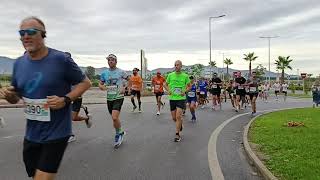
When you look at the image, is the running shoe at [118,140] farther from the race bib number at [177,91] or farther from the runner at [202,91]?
the runner at [202,91]

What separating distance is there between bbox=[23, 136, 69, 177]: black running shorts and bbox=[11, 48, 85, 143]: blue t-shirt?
48 millimetres

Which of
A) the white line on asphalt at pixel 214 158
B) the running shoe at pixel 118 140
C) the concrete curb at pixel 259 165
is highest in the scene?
the running shoe at pixel 118 140

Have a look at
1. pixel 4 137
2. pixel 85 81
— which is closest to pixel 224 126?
pixel 4 137

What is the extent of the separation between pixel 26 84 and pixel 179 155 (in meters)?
5.29

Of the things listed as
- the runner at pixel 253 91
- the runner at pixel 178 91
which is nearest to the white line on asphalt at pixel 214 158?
the runner at pixel 178 91

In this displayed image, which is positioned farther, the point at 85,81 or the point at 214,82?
the point at 214,82

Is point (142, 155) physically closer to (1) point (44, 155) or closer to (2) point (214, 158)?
(2) point (214, 158)

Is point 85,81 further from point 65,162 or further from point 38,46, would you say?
point 65,162

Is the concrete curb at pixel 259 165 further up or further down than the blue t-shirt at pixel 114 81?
further down

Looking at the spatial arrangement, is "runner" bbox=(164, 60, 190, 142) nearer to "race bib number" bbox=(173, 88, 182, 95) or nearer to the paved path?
"race bib number" bbox=(173, 88, 182, 95)

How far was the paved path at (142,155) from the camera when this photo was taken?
24.9ft

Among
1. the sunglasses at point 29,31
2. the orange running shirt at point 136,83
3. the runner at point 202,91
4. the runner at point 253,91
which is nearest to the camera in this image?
the sunglasses at point 29,31

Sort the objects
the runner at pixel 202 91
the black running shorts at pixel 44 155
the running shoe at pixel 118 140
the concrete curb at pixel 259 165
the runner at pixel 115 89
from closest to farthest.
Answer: the black running shorts at pixel 44 155 < the concrete curb at pixel 259 165 < the running shoe at pixel 118 140 < the runner at pixel 115 89 < the runner at pixel 202 91

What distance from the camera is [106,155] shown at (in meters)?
9.21
